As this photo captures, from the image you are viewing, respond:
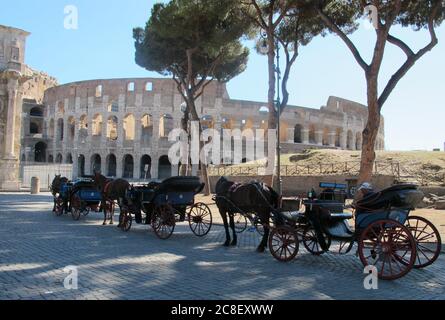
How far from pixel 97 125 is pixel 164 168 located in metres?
9.84

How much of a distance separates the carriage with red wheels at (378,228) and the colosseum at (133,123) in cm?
3882

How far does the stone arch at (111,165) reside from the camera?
4756 centimetres

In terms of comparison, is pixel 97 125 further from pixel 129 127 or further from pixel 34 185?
pixel 34 185

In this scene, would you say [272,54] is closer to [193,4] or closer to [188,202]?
[193,4]

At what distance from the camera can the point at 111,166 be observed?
4847 centimetres

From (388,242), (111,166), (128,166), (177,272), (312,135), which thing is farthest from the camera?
(312,135)

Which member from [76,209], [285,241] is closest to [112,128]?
[76,209]

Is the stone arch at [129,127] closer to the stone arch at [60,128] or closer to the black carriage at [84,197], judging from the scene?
the stone arch at [60,128]

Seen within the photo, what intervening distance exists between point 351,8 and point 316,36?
2.28 metres

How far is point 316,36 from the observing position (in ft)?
55.1

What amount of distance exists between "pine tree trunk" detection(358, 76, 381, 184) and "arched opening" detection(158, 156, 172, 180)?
35607mm

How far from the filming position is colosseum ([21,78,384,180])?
4547cm

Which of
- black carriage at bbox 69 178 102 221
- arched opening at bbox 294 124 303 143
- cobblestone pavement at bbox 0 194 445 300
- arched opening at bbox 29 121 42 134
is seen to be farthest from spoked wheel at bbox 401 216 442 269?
arched opening at bbox 29 121 42 134
